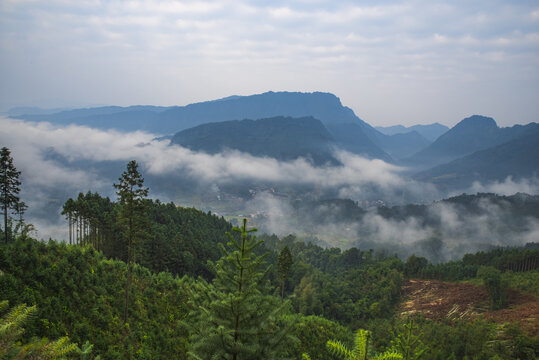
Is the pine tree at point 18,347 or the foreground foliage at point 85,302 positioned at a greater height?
the pine tree at point 18,347

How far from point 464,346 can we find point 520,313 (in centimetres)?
1643

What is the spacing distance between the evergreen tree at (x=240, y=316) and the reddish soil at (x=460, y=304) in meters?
46.7

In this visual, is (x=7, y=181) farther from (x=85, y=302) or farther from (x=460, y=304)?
(x=460, y=304)

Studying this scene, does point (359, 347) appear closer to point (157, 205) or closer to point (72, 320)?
point (72, 320)

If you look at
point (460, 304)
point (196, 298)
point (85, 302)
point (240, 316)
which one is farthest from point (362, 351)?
point (460, 304)

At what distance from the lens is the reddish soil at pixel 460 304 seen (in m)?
45.6

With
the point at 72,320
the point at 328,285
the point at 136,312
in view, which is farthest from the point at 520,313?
the point at 72,320

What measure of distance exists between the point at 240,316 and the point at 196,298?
101 inches

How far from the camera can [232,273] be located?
9500 mm

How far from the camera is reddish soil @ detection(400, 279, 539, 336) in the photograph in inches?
1796

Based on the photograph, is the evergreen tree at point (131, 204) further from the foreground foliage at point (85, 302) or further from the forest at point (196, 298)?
the foreground foliage at point (85, 302)

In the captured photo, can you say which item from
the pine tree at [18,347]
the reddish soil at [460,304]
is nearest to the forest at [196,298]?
the pine tree at [18,347]

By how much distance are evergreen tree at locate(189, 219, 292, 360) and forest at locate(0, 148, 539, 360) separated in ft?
0.12

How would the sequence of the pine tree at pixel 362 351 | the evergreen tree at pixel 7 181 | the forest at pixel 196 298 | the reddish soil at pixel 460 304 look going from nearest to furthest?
the pine tree at pixel 362 351, the forest at pixel 196 298, the evergreen tree at pixel 7 181, the reddish soil at pixel 460 304
